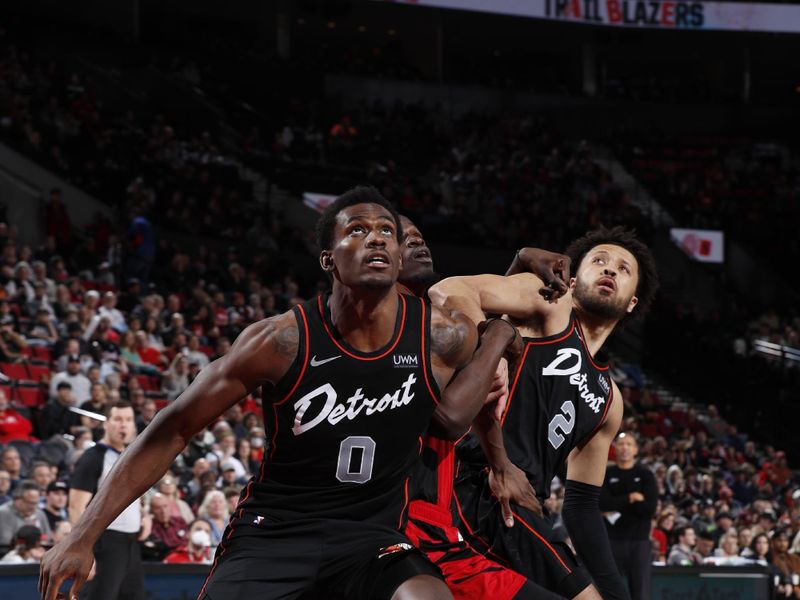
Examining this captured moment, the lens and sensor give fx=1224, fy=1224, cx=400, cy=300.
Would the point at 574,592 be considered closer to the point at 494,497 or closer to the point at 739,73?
the point at 494,497

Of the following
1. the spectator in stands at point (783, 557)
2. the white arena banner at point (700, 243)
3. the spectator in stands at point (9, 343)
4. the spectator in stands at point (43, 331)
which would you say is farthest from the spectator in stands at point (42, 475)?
the white arena banner at point (700, 243)

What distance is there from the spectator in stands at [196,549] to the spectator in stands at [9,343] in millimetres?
3820

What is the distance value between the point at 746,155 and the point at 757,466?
42.1 ft

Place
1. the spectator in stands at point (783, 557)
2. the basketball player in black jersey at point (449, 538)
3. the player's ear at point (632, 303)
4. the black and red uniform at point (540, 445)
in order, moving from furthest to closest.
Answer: the spectator in stands at point (783, 557), the player's ear at point (632, 303), the black and red uniform at point (540, 445), the basketball player in black jersey at point (449, 538)

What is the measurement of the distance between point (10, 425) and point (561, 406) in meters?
7.55

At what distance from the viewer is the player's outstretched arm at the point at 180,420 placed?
388cm

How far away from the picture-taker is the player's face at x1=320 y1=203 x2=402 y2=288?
3965 mm

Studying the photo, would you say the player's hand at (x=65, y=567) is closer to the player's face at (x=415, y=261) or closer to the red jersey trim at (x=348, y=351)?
the red jersey trim at (x=348, y=351)

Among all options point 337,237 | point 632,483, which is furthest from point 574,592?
point 632,483

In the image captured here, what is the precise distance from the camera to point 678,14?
31.5 m

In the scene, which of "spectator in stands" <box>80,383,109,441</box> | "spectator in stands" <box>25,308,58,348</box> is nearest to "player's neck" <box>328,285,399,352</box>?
"spectator in stands" <box>80,383,109,441</box>

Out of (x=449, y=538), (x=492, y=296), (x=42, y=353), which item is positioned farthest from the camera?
(x=42, y=353)

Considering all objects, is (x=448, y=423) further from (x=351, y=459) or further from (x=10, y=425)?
(x=10, y=425)

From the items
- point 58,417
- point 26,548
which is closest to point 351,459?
point 26,548
